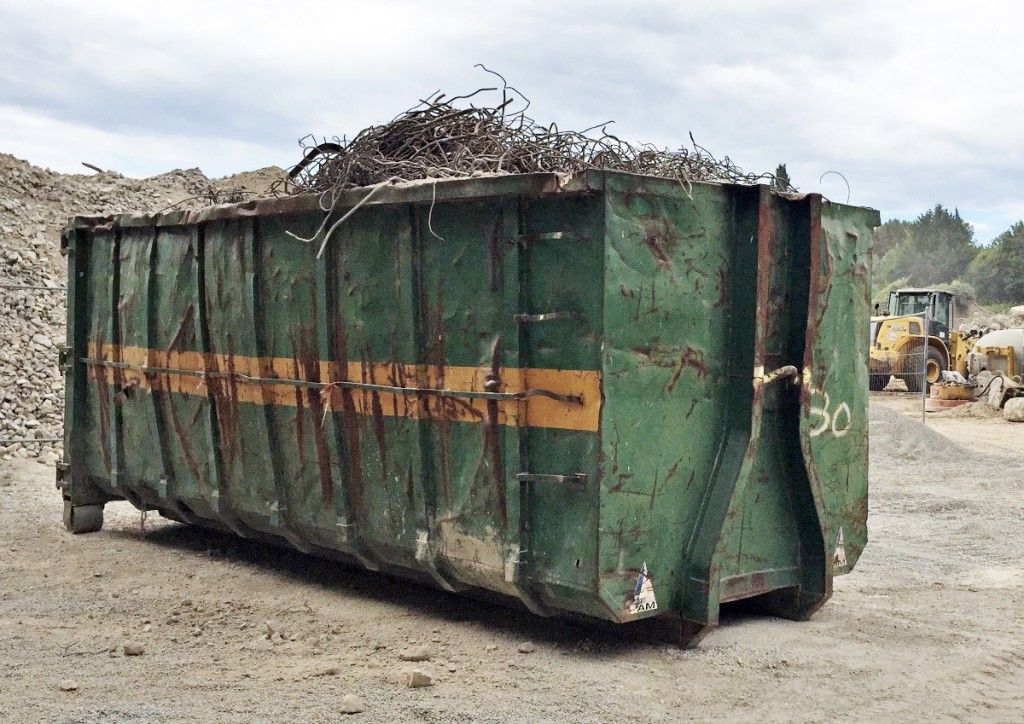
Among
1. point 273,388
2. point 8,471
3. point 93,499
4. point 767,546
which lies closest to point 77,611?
point 273,388

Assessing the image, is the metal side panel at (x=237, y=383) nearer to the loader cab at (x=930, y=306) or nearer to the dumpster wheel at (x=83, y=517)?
the dumpster wheel at (x=83, y=517)

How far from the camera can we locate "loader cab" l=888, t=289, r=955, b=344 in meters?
24.9

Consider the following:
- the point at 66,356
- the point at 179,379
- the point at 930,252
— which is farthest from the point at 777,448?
the point at 930,252

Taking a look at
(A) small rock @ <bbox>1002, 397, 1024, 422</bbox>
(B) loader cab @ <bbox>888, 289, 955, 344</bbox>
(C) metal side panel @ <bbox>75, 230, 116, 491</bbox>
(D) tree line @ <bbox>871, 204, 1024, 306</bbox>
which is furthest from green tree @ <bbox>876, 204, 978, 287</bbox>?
(C) metal side panel @ <bbox>75, 230, 116, 491</bbox>

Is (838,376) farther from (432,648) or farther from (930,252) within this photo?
(930,252)

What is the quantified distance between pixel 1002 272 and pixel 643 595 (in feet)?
180

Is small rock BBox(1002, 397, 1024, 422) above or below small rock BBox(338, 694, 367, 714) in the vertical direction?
above

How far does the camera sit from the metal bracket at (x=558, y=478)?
16.2 ft

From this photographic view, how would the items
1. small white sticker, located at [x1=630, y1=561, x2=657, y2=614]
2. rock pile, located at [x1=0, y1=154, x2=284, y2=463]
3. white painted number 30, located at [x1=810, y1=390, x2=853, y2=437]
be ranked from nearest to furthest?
small white sticker, located at [x1=630, y1=561, x2=657, y2=614] < white painted number 30, located at [x1=810, y1=390, x2=853, y2=437] < rock pile, located at [x1=0, y1=154, x2=284, y2=463]

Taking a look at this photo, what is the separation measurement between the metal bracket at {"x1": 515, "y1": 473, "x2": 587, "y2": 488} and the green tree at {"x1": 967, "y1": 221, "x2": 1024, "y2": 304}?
5248 centimetres

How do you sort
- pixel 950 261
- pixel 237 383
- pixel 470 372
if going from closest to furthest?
pixel 470 372 < pixel 237 383 < pixel 950 261

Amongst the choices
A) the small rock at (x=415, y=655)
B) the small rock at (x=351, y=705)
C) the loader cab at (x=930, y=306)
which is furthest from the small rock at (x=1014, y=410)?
the small rock at (x=351, y=705)

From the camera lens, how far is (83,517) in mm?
8516

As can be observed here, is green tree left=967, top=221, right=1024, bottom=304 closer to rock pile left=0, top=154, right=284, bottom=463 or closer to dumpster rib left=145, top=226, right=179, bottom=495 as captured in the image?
rock pile left=0, top=154, right=284, bottom=463
